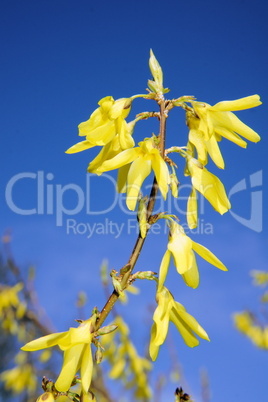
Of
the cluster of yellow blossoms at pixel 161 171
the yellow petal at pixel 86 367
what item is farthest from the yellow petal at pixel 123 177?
the yellow petal at pixel 86 367

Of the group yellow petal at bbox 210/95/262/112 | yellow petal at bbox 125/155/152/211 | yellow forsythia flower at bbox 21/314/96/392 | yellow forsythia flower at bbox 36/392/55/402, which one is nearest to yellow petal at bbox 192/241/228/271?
yellow petal at bbox 125/155/152/211

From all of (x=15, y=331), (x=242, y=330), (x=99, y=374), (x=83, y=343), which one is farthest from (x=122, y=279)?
(x=242, y=330)

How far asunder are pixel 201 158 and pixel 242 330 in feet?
20.8

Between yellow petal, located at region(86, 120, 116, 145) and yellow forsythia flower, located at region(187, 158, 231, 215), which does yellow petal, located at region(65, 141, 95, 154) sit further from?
yellow forsythia flower, located at region(187, 158, 231, 215)

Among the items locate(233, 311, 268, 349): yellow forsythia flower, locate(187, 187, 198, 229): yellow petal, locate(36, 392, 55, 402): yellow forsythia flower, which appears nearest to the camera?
locate(36, 392, 55, 402): yellow forsythia flower

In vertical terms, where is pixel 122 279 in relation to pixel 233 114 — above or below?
below

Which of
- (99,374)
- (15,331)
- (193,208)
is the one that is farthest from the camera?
(15,331)

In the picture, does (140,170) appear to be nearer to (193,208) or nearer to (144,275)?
(193,208)

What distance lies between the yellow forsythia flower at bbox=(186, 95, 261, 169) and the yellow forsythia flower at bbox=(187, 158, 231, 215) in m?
0.09

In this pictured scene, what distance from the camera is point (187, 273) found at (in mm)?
1420

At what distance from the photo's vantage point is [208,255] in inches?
55.9

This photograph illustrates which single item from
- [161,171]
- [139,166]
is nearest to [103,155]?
[139,166]

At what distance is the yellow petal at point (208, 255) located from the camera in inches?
55.2

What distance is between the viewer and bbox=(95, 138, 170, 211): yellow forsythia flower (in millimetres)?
1396
